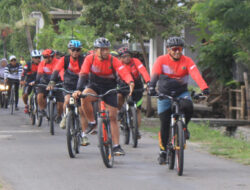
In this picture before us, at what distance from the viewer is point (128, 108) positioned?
1313 cm

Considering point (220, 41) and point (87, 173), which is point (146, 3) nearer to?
point (220, 41)

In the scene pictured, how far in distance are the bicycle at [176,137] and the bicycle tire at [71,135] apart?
1.75m

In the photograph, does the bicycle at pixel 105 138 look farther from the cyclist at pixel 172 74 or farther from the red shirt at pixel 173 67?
the red shirt at pixel 173 67

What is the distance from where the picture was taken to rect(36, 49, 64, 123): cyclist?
15914 mm

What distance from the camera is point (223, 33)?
1953cm

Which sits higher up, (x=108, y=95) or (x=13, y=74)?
(x=13, y=74)

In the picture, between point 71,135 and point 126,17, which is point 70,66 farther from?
point 126,17

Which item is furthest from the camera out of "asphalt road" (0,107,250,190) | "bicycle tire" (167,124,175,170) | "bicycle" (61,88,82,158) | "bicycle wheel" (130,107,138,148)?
"bicycle wheel" (130,107,138,148)

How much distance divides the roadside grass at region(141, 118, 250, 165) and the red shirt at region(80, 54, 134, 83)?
2.38m

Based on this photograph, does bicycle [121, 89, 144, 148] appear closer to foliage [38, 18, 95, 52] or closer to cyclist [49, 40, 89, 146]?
cyclist [49, 40, 89, 146]

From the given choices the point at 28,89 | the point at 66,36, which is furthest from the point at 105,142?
the point at 66,36

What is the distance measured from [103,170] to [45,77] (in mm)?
7201

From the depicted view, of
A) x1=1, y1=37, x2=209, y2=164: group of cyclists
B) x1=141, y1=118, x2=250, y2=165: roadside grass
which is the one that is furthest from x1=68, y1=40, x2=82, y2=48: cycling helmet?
x1=141, y1=118, x2=250, y2=165: roadside grass

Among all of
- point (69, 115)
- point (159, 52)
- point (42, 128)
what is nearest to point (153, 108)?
point (42, 128)
